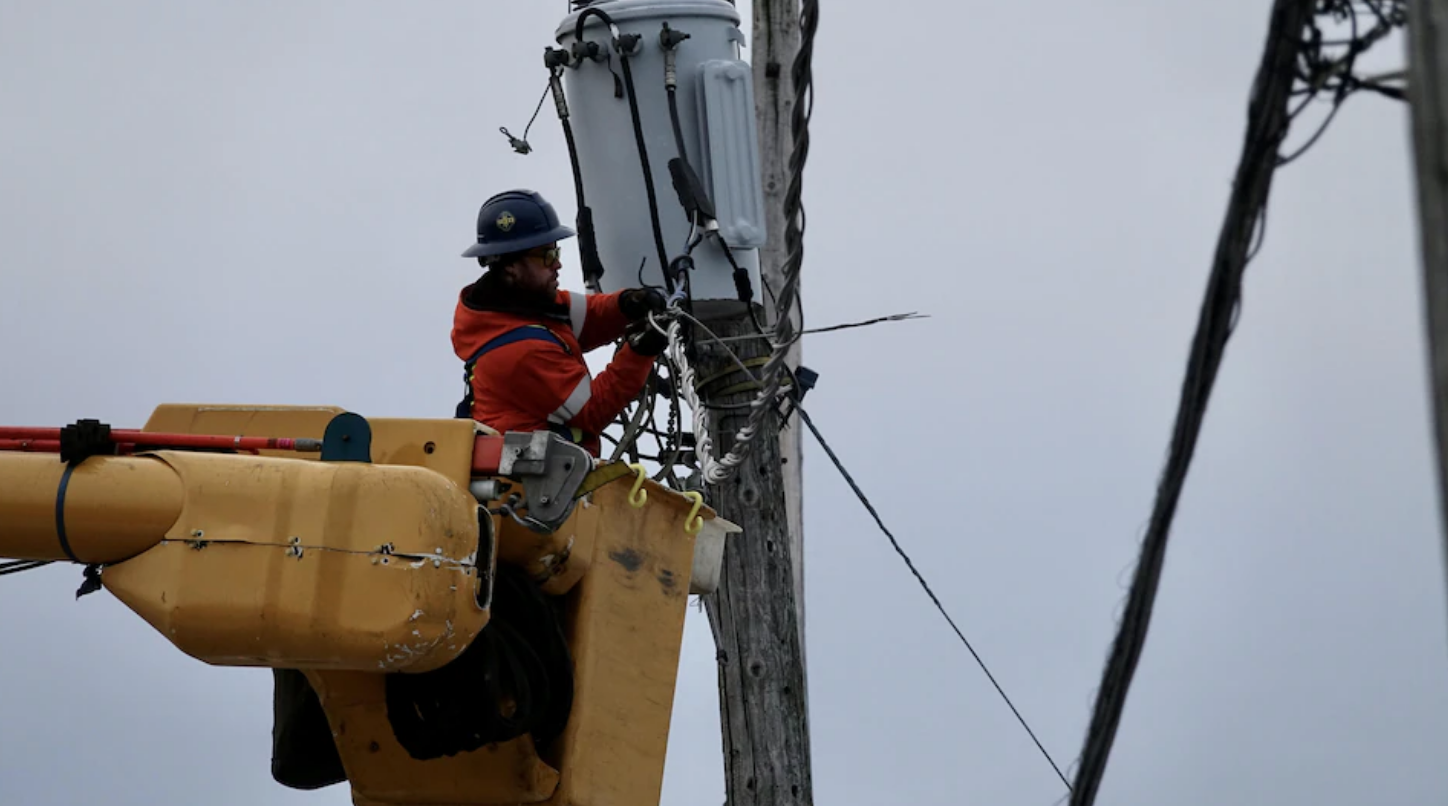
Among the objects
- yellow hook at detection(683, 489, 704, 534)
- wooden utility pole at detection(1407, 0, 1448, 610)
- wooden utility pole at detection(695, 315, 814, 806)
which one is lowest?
wooden utility pole at detection(695, 315, 814, 806)

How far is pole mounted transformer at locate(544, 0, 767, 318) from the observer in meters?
7.41

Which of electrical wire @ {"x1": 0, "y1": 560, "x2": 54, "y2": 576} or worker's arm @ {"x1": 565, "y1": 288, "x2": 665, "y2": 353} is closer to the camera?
electrical wire @ {"x1": 0, "y1": 560, "x2": 54, "y2": 576}

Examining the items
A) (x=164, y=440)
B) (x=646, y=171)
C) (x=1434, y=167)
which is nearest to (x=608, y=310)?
(x=646, y=171)

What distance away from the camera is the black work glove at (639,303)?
22.4 feet

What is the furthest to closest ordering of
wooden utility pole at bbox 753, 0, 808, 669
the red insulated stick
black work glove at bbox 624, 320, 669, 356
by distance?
1. wooden utility pole at bbox 753, 0, 808, 669
2. black work glove at bbox 624, 320, 669, 356
3. the red insulated stick

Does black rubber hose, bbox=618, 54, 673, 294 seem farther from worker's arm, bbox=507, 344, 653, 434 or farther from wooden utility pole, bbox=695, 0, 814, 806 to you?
worker's arm, bbox=507, 344, 653, 434

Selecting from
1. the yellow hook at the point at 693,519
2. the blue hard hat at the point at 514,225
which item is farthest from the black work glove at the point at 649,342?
the yellow hook at the point at 693,519

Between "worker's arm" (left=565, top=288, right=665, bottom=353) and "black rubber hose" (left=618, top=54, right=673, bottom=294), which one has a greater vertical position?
"black rubber hose" (left=618, top=54, right=673, bottom=294)

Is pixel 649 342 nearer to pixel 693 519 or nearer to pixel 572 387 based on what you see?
pixel 572 387

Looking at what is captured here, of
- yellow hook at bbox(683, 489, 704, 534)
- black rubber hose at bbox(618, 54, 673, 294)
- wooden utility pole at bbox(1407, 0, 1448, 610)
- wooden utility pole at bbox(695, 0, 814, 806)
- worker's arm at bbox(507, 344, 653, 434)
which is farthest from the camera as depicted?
wooden utility pole at bbox(695, 0, 814, 806)


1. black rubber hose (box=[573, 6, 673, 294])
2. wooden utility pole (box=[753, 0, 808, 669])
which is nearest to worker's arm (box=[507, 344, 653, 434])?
black rubber hose (box=[573, 6, 673, 294])

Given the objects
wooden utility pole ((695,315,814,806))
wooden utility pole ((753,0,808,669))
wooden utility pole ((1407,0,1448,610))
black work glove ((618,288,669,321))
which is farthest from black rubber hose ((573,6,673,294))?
wooden utility pole ((1407,0,1448,610))

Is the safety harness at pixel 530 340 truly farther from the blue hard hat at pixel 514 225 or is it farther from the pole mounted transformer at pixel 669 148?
the pole mounted transformer at pixel 669 148

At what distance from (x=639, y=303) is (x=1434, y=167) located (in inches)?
180
